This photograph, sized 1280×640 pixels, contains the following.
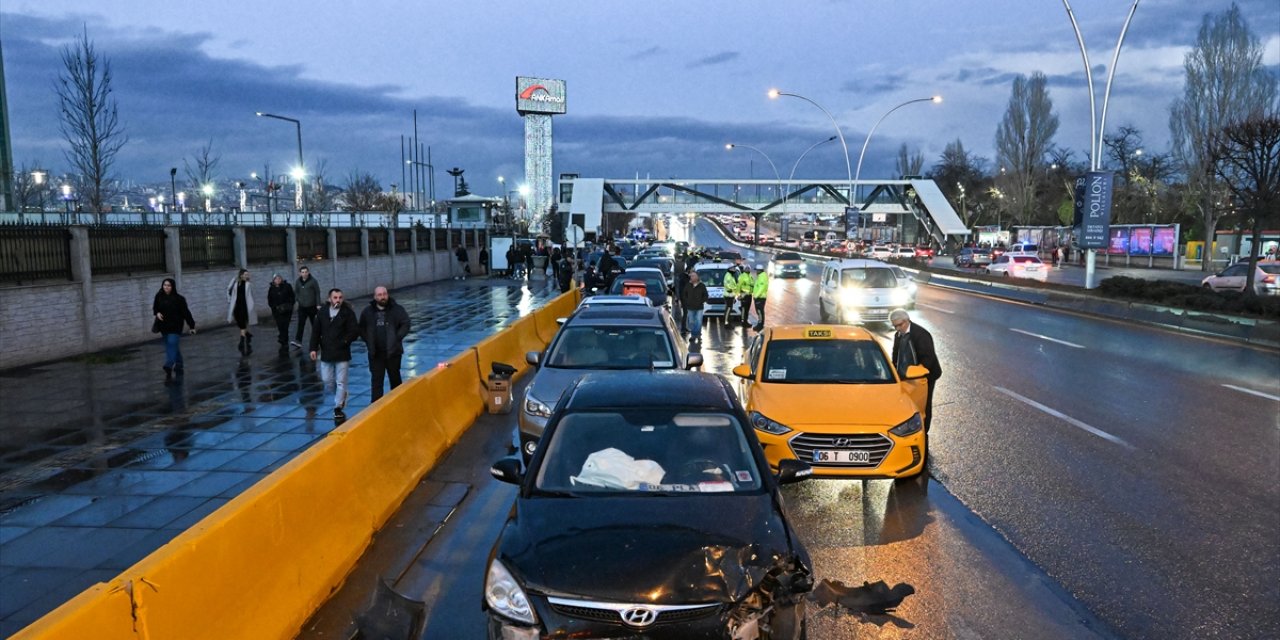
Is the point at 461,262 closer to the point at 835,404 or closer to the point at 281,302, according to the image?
the point at 281,302

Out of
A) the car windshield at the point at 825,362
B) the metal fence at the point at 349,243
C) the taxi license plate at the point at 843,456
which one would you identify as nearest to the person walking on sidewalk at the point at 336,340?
the car windshield at the point at 825,362

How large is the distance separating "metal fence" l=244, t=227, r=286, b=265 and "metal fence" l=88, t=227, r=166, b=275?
12.3 feet

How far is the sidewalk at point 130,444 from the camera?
6.51m

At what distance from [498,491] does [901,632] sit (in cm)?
412

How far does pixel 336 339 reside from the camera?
1095 centimetres

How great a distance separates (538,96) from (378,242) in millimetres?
115337

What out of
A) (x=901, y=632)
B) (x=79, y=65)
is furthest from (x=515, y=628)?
(x=79, y=65)

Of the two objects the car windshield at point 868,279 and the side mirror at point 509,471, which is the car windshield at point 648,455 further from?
the car windshield at point 868,279

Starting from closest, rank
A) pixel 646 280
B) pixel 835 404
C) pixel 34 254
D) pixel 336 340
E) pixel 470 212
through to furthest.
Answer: pixel 835 404, pixel 336 340, pixel 34 254, pixel 646 280, pixel 470 212

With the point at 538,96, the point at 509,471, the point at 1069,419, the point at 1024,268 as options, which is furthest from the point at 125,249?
the point at 538,96

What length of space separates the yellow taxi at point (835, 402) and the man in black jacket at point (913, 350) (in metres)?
0.30

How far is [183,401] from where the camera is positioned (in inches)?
485

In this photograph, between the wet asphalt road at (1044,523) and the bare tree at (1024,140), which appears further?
the bare tree at (1024,140)

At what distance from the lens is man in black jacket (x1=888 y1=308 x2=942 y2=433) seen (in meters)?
9.24
